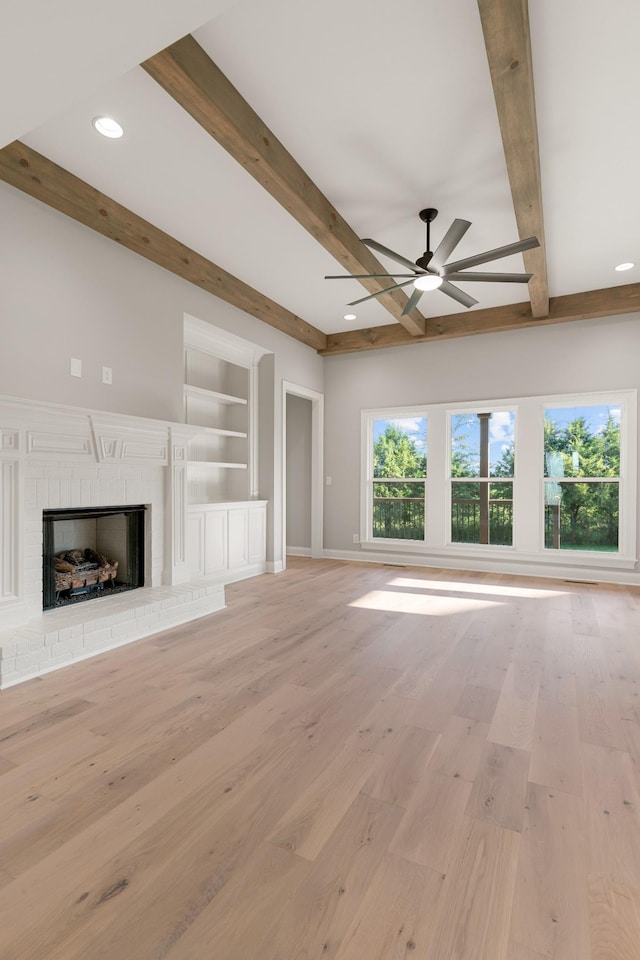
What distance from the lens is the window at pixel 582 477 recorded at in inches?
207

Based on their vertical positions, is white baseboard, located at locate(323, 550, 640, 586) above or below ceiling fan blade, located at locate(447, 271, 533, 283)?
below

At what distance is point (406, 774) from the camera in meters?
1.79

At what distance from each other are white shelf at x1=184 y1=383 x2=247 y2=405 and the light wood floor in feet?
8.48

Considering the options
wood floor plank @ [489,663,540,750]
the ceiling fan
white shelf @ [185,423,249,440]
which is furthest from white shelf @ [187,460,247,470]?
wood floor plank @ [489,663,540,750]

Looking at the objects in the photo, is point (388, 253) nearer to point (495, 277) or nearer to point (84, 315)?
point (495, 277)

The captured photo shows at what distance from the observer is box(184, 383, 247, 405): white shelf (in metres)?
4.78

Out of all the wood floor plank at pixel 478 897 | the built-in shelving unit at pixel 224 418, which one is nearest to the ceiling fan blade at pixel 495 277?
the built-in shelving unit at pixel 224 418

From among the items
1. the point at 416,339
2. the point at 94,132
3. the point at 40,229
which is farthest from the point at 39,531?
the point at 416,339

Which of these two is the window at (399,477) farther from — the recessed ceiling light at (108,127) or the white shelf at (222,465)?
the recessed ceiling light at (108,127)

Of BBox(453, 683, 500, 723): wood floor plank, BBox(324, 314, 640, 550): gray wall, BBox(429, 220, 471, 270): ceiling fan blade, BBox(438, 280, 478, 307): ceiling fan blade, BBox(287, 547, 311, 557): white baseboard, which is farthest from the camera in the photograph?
BBox(287, 547, 311, 557): white baseboard

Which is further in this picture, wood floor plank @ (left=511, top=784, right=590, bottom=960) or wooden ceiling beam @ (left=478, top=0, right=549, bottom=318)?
wooden ceiling beam @ (left=478, top=0, right=549, bottom=318)

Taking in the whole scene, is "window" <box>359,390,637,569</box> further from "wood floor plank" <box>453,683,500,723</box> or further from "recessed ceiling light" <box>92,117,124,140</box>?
"recessed ceiling light" <box>92,117,124,140</box>

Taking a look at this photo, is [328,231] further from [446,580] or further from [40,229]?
[446,580]

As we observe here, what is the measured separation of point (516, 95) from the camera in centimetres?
222
